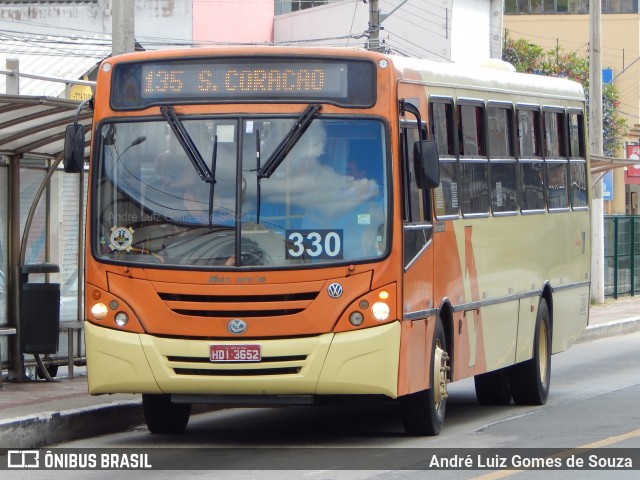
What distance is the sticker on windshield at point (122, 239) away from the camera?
11.2 m

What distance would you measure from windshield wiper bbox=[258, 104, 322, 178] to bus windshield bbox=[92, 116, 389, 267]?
3cm

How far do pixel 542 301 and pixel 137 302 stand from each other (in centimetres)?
572

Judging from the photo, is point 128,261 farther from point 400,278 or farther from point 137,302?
point 400,278

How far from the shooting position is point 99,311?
36.8 ft

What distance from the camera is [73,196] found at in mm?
16734

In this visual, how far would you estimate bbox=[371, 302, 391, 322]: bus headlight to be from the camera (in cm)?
1082

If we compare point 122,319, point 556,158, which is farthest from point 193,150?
point 556,158

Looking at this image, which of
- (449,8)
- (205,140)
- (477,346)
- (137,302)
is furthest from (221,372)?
(449,8)

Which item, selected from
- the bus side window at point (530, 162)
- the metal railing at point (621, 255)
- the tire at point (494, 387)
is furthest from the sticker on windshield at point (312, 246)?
the metal railing at point (621, 255)

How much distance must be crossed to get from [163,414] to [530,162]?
16.0 ft

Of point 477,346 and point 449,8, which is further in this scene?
point 449,8

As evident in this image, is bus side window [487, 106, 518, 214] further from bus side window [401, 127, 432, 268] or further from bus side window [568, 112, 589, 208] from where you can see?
bus side window [568, 112, 589, 208]

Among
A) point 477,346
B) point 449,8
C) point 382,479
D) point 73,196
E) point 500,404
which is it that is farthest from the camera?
point 449,8

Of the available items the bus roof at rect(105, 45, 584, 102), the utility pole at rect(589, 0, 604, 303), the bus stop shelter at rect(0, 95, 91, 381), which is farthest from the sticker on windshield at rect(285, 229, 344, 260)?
the utility pole at rect(589, 0, 604, 303)
